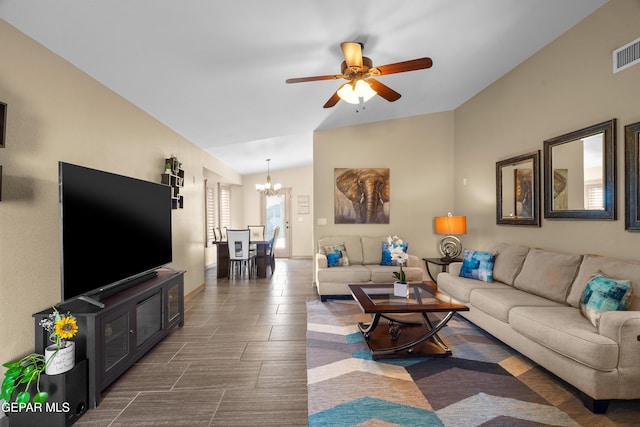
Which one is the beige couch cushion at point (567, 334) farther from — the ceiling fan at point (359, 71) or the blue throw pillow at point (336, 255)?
the blue throw pillow at point (336, 255)

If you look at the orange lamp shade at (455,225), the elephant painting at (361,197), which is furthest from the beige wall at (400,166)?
the orange lamp shade at (455,225)

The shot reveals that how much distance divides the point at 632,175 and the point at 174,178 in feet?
15.6

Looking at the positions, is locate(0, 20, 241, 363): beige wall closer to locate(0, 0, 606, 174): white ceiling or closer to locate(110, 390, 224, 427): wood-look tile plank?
locate(0, 0, 606, 174): white ceiling

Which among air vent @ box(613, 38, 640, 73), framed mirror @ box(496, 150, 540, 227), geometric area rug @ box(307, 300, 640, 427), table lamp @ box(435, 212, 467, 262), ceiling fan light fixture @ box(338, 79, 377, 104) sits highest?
air vent @ box(613, 38, 640, 73)

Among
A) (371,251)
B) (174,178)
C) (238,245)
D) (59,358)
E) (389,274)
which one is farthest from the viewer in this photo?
(238,245)

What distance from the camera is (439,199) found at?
17.8ft

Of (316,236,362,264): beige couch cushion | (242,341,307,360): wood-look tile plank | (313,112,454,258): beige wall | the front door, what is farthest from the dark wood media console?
the front door

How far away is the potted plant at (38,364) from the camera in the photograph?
5.54 feet

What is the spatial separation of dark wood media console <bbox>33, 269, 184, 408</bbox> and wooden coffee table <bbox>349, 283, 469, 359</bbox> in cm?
189

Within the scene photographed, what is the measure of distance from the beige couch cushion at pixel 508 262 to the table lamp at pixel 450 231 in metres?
0.82

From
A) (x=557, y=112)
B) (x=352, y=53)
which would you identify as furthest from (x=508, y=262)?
(x=352, y=53)

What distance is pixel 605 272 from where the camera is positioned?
2.50 m

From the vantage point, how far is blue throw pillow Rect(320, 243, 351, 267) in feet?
16.0

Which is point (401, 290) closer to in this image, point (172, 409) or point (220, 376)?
point (220, 376)
